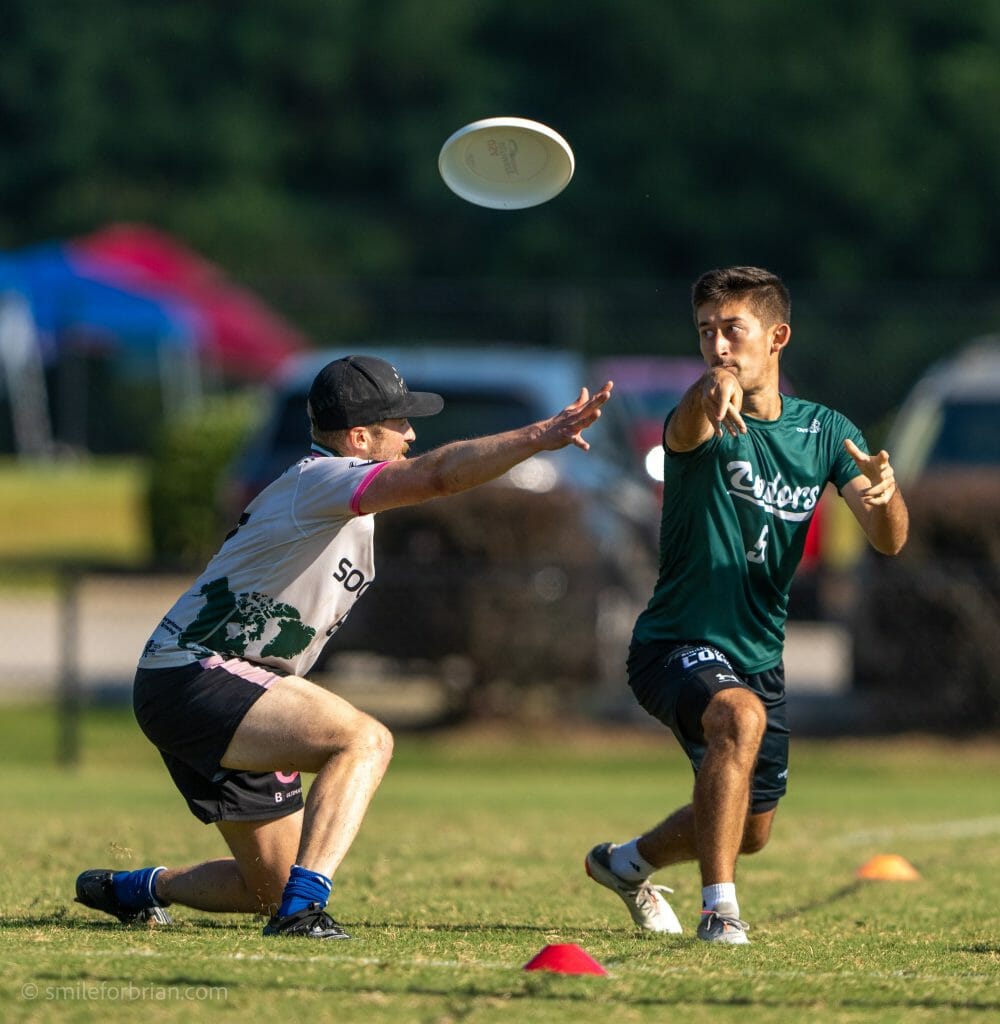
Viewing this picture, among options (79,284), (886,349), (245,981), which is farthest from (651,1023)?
(79,284)

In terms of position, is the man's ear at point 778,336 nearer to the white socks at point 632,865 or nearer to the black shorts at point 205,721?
the white socks at point 632,865

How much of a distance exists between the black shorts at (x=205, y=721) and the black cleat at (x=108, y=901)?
51cm

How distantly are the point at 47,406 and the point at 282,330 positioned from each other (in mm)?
4838

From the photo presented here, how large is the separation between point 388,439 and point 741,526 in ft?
3.68

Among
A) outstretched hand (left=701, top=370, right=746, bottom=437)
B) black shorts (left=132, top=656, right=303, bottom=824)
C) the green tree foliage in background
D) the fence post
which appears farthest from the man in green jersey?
the green tree foliage in background

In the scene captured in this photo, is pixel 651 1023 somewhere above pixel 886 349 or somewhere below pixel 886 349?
below

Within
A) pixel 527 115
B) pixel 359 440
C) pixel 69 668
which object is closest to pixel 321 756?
pixel 359 440

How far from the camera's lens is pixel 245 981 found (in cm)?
495

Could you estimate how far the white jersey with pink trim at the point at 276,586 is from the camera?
5797 mm

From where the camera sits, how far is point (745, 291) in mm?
6129

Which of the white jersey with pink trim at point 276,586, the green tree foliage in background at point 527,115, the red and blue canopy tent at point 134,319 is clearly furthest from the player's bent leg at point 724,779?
the green tree foliage in background at point 527,115

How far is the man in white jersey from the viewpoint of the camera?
221 inches

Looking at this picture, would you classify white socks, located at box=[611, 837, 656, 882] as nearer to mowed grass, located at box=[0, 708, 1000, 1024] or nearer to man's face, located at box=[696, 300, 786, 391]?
mowed grass, located at box=[0, 708, 1000, 1024]

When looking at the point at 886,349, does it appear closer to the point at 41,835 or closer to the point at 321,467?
the point at 41,835
